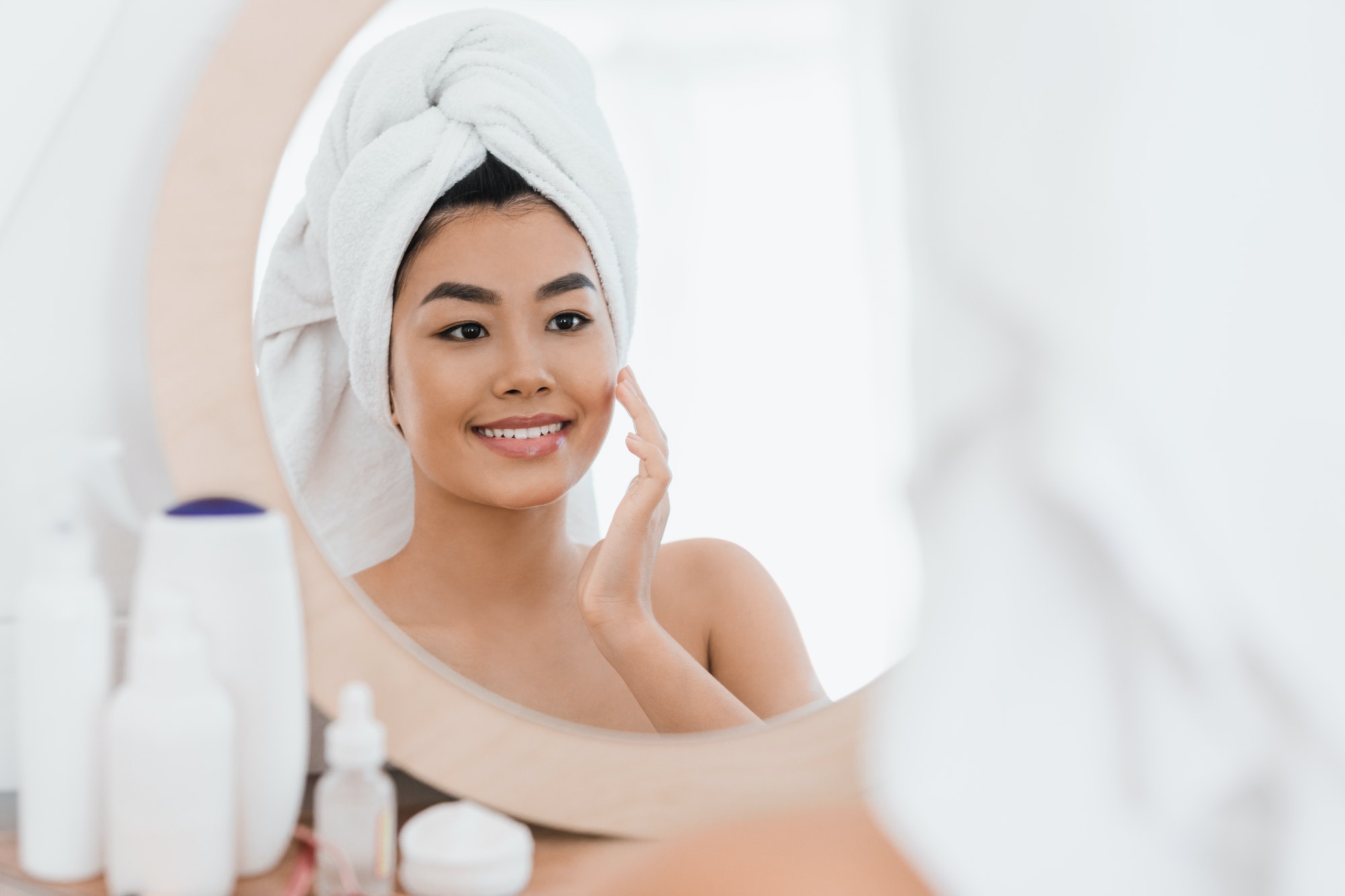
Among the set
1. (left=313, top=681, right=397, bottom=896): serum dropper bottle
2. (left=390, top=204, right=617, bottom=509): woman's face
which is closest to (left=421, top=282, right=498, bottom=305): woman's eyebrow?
(left=390, top=204, right=617, bottom=509): woman's face

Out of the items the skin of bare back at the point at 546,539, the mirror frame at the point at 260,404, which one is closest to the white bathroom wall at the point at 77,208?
the mirror frame at the point at 260,404

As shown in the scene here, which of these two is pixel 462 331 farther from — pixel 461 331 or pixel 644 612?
pixel 644 612

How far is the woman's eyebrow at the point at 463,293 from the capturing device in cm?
56

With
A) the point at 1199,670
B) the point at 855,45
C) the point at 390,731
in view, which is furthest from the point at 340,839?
the point at 855,45

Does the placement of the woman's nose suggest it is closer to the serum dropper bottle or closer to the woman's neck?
the woman's neck

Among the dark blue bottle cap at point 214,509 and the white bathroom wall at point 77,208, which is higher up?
the white bathroom wall at point 77,208

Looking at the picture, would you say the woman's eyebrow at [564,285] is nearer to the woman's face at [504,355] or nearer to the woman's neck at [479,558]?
the woman's face at [504,355]

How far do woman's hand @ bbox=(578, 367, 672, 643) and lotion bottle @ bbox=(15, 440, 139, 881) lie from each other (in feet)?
0.78

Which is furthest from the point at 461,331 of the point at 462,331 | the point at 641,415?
the point at 641,415

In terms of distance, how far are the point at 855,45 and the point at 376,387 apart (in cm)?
32

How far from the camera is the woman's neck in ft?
1.91

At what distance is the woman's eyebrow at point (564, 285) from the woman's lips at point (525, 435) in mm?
64

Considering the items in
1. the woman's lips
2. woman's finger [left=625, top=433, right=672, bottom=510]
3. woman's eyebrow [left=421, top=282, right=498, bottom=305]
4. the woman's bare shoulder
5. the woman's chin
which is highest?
woman's eyebrow [left=421, top=282, right=498, bottom=305]

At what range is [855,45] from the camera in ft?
1.96
